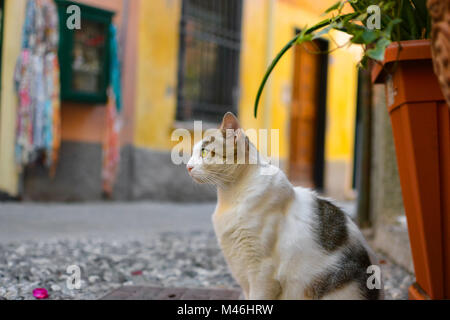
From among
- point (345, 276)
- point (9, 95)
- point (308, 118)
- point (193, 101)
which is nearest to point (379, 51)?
point (345, 276)

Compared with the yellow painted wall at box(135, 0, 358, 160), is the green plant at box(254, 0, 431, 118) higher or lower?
lower

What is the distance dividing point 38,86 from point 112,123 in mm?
1103

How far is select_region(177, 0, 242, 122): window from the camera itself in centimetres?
737

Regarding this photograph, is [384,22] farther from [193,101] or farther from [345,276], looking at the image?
[193,101]

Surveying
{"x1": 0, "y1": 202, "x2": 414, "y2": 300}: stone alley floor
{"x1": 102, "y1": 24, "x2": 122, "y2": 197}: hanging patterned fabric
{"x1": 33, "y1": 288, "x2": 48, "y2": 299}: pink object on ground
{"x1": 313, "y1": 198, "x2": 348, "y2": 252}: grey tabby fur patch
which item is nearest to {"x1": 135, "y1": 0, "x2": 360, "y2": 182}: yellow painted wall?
{"x1": 102, "y1": 24, "x2": 122, "y2": 197}: hanging patterned fabric

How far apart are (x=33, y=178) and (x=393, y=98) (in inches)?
196

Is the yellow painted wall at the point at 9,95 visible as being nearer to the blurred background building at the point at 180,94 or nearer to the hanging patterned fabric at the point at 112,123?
the blurred background building at the point at 180,94

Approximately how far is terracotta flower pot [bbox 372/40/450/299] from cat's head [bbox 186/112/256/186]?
566 mm

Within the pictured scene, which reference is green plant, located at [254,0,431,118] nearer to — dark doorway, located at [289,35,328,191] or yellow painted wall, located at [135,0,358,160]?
yellow painted wall, located at [135,0,358,160]

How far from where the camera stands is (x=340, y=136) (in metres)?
9.47

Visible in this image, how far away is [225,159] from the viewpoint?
169 centimetres

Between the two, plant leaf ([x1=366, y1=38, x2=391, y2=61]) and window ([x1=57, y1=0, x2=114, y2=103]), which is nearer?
plant leaf ([x1=366, y1=38, x2=391, y2=61])

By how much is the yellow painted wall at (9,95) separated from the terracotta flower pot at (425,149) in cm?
499

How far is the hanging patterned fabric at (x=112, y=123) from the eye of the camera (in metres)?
6.27
